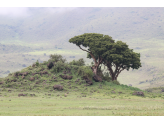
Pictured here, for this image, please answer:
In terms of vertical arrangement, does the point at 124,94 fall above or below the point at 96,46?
below

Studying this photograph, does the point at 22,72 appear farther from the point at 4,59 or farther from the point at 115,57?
the point at 4,59

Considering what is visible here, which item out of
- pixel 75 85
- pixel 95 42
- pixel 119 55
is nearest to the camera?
pixel 75 85

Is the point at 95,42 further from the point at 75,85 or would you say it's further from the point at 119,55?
the point at 75,85

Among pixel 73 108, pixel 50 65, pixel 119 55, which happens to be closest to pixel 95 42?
pixel 119 55

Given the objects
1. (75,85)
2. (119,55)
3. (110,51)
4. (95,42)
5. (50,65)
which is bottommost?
(75,85)

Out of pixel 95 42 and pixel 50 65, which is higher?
pixel 95 42

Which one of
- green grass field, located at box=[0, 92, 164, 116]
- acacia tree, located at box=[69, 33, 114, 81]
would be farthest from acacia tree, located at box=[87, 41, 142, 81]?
green grass field, located at box=[0, 92, 164, 116]

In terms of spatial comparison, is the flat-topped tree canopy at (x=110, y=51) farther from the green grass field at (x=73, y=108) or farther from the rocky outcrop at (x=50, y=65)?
the green grass field at (x=73, y=108)

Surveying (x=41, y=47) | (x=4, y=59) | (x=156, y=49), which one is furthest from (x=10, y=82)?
(x=41, y=47)

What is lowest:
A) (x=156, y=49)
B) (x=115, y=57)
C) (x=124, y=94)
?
(x=124, y=94)

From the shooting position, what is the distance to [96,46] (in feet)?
148
